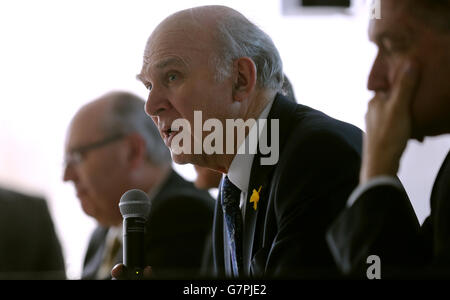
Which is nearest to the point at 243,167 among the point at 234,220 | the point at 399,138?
the point at 234,220

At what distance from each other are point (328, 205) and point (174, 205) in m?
1.29

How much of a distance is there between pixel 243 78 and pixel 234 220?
0.45m

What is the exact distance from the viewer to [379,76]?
141 cm

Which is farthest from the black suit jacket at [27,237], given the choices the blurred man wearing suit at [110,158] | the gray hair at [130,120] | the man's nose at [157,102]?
the man's nose at [157,102]

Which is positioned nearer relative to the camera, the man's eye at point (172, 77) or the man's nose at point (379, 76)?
the man's nose at point (379, 76)

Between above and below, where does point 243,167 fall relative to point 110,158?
above

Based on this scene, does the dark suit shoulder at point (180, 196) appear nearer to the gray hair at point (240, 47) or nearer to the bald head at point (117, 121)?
the bald head at point (117, 121)

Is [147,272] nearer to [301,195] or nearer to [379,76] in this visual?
[301,195]

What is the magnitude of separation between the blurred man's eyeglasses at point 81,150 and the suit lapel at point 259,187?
151cm

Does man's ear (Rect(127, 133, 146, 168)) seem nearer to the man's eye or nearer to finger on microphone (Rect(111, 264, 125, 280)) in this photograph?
the man's eye

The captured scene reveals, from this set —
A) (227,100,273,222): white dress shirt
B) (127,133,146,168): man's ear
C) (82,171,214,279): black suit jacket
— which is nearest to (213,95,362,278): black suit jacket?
(227,100,273,222): white dress shirt

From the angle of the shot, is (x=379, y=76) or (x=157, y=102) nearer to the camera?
(x=379, y=76)

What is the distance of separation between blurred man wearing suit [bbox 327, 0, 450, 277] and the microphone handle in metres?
0.46

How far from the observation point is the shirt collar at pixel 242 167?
1866 millimetres
